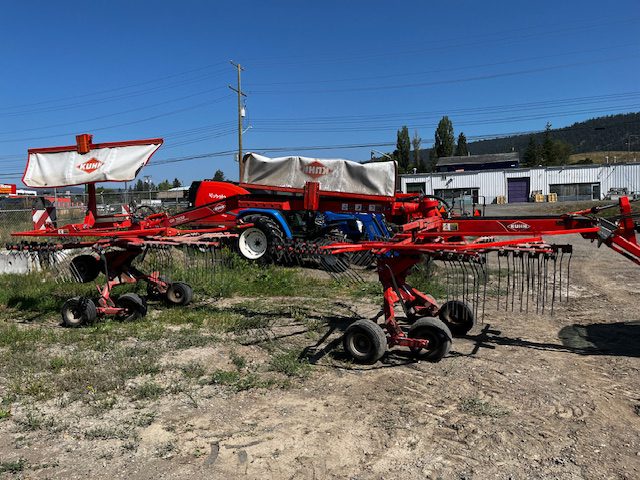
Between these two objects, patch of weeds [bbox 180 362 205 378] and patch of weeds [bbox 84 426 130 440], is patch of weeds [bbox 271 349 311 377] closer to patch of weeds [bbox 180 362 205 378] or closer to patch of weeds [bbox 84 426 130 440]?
patch of weeds [bbox 180 362 205 378]

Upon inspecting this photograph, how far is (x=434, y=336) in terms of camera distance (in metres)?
5.35

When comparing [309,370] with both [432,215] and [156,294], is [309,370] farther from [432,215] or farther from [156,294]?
[156,294]

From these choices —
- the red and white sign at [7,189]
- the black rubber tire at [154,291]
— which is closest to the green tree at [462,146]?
the red and white sign at [7,189]

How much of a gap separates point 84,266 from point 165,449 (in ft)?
16.2

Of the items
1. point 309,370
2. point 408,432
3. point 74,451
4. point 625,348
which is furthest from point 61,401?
point 625,348

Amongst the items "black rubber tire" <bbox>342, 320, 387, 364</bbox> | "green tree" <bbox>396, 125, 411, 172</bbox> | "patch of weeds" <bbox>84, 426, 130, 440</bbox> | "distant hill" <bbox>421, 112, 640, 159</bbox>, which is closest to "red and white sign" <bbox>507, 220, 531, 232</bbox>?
"black rubber tire" <bbox>342, 320, 387, 364</bbox>

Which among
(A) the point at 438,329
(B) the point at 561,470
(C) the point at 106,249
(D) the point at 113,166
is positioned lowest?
(B) the point at 561,470

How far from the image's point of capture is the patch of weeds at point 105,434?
3.85 metres

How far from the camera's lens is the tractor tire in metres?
11.5

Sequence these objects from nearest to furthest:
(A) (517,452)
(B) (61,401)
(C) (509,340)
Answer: (A) (517,452) → (B) (61,401) → (C) (509,340)

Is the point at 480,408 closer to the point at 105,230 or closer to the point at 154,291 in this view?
the point at 105,230

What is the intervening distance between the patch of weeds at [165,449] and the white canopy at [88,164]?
174 inches

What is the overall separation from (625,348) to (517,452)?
10.1 feet

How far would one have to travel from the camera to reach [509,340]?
→ 6.14 m
